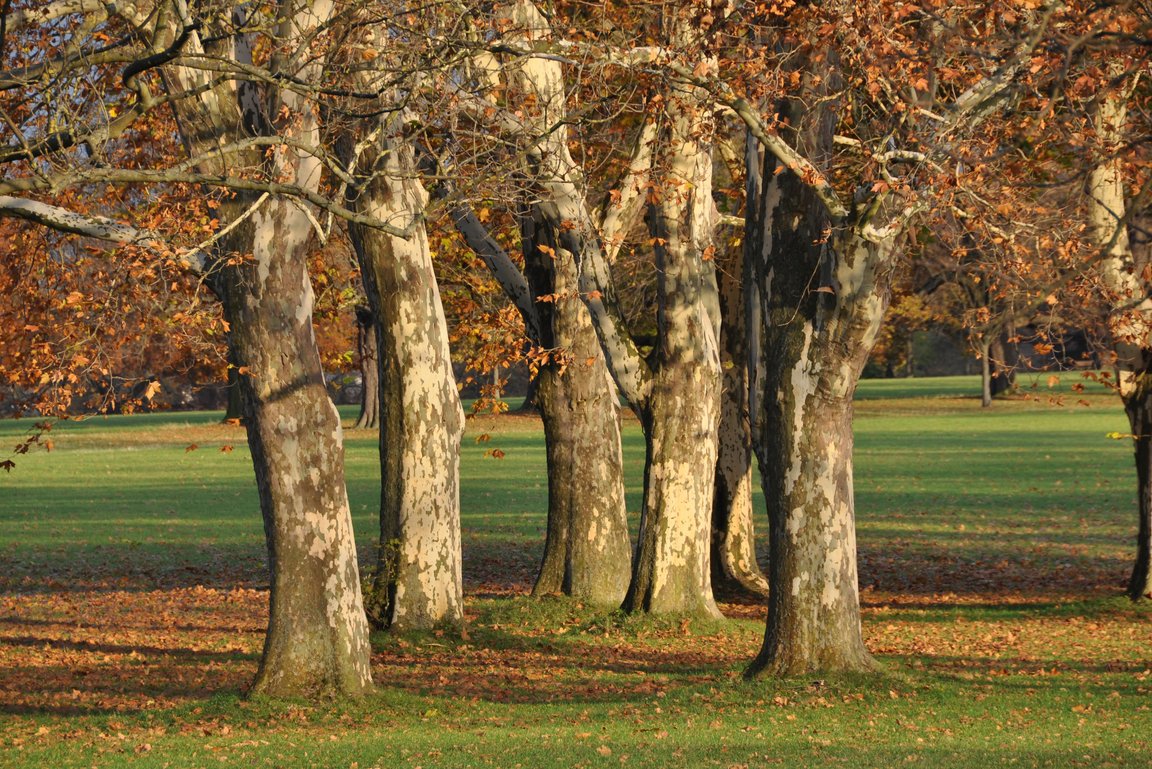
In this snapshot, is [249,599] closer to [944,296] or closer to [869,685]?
[869,685]

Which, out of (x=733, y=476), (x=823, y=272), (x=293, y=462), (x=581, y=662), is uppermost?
(x=823, y=272)

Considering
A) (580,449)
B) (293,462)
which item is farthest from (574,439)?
(293,462)

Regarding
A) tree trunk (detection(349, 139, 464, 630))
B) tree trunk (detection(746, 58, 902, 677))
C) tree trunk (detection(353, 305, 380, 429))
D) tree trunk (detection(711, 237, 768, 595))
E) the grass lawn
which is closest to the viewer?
the grass lawn

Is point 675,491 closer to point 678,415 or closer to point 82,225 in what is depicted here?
point 678,415

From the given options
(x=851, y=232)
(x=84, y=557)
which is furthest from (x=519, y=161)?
(x=84, y=557)

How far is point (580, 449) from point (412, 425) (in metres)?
2.41

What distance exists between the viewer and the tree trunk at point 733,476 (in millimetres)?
18031

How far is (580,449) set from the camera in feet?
53.1

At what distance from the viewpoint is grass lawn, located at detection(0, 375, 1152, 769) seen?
31.8 feet

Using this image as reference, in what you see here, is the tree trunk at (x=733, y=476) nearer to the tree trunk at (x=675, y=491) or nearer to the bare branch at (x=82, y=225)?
the tree trunk at (x=675, y=491)

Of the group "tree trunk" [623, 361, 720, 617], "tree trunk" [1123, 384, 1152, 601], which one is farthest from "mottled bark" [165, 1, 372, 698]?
"tree trunk" [1123, 384, 1152, 601]

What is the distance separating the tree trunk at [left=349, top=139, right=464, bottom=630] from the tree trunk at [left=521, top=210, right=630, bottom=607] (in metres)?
1.80

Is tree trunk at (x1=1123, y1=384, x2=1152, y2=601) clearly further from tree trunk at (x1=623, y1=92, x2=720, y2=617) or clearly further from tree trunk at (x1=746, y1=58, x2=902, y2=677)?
tree trunk at (x1=746, y1=58, x2=902, y2=677)

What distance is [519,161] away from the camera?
43.6 ft
